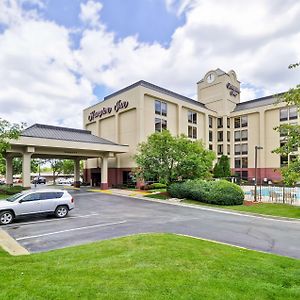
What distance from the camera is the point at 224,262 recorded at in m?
7.07

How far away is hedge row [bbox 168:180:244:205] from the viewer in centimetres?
2336

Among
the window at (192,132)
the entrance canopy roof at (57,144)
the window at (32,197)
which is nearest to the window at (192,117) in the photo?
the window at (192,132)

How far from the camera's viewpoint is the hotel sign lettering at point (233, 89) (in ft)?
188

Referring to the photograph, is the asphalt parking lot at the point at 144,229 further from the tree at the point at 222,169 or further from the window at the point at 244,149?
the window at the point at 244,149

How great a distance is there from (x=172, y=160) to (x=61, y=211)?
14.7 meters

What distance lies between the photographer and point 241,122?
185ft

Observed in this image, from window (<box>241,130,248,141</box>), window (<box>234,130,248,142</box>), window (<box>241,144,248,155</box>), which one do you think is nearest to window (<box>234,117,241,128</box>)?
window (<box>234,130,248,142</box>)

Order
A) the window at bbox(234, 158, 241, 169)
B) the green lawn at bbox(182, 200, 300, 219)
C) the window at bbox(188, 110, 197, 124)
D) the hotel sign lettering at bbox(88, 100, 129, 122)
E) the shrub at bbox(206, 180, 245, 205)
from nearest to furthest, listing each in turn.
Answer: the green lawn at bbox(182, 200, 300, 219) < the shrub at bbox(206, 180, 245, 205) < the hotel sign lettering at bbox(88, 100, 129, 122) < the window at bbox(188, 110, 197, 124) < the window at bbox(234, 158, 241, 169)

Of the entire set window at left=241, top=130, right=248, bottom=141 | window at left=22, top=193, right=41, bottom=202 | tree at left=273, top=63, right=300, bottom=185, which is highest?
window at left=241, top=130, right=248, bottom=141

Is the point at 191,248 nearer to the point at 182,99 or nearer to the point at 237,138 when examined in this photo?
the point at 182,99

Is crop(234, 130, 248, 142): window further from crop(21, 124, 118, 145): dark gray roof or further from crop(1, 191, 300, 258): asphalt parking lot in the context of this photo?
crop(1, 191, 300, 258): asphalt parking lot

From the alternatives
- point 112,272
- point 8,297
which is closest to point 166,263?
point 112,272

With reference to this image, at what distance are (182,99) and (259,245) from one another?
3946 cm

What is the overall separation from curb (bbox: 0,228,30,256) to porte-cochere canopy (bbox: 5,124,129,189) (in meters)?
17.0
